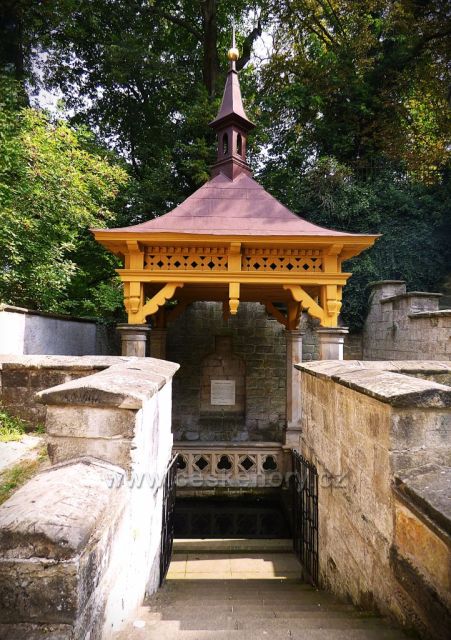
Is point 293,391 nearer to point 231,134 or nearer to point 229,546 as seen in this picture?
point 229,546

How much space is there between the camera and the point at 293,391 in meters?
6.52

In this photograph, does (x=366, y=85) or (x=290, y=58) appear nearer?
(x=366, y=85)

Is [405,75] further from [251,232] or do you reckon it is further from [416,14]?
[251,232]

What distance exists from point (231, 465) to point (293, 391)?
172 centimetres

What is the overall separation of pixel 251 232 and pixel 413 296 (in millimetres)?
4037

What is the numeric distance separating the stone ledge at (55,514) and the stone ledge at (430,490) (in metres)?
1.24

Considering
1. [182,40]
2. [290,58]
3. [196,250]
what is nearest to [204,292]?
[196,250]

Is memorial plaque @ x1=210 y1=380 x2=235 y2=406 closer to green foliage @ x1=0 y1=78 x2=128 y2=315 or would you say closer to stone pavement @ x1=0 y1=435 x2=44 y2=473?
green foliage @ x1=0 y1=78 x2=128 y2=315

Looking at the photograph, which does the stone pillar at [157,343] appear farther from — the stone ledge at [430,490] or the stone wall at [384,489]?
the stone ledge at [430,490]

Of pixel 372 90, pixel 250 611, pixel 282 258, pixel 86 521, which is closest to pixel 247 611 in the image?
pixel 250 611

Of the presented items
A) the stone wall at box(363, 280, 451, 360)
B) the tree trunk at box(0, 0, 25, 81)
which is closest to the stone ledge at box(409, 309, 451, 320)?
the stone wall at box(363, 280, 451, 360)

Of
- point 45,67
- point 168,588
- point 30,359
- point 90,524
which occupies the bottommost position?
point 168,588

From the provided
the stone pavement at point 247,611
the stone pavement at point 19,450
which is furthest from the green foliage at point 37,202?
the stone pavement at point 247,611

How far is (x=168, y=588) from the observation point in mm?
2820
